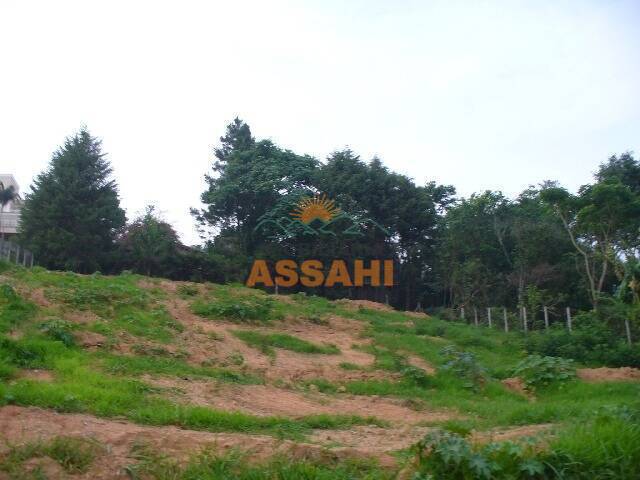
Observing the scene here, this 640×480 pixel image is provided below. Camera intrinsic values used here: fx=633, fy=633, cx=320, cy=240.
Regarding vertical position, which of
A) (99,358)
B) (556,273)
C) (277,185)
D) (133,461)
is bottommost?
(133,461)

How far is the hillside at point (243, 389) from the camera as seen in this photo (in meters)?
4.90

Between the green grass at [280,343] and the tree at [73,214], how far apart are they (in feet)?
38.2

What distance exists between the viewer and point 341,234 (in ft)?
74.2

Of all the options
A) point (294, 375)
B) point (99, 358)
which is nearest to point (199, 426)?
point (99, 358)

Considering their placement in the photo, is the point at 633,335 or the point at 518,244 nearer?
the point at 633,335

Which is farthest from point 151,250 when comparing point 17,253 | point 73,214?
point 17,253

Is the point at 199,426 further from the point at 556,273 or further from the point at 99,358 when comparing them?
the point at 556,273

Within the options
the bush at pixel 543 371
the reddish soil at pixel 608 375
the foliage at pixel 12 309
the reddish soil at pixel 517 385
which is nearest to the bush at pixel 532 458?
the reddish soil at pixel 517 385

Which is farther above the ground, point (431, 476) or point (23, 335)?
point (23, 335)

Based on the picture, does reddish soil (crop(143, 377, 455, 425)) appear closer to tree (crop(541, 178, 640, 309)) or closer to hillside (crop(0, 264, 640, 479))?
hillside (crop(0, 264, 640, 479))

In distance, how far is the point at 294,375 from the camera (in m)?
10.1

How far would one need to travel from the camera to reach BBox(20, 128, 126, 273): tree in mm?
21500

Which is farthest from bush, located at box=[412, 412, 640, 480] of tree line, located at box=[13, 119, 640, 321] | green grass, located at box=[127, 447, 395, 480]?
tree line, located at box=[13, 119, 640, 321]

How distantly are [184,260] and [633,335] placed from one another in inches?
579
